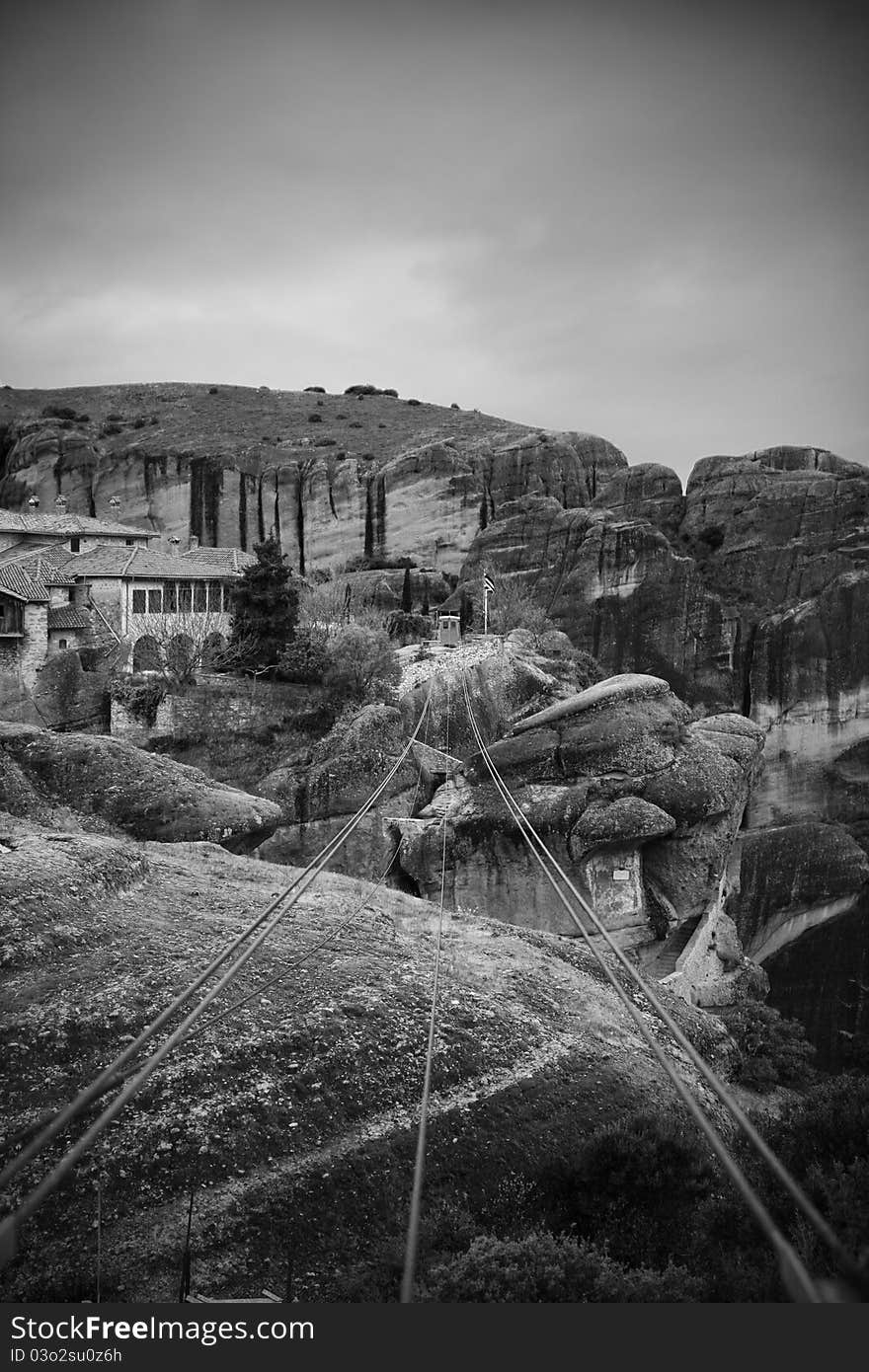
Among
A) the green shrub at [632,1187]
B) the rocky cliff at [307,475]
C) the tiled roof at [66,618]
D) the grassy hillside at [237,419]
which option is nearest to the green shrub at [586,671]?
the tiled roof at [66,618]

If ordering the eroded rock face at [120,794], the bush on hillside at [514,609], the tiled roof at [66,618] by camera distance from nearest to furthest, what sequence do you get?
1. the eroded rock face at [120,794]
2. the tiled roof at [66,618]
3. the bush on hillside at [514,609]

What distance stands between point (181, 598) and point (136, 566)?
239cm

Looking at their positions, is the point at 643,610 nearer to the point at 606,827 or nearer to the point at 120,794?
the point at 606,827

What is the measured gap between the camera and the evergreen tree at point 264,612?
35.3m

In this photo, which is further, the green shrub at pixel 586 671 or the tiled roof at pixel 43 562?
the tiled roof at pixel 43 562

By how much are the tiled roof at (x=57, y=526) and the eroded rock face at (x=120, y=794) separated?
3611 cm

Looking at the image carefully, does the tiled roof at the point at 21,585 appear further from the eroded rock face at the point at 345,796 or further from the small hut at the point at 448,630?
the small hut at the point at 448,630

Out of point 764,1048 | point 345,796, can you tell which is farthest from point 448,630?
point 764,1048

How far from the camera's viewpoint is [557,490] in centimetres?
6650

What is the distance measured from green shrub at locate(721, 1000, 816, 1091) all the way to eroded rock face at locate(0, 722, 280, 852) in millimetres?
9121

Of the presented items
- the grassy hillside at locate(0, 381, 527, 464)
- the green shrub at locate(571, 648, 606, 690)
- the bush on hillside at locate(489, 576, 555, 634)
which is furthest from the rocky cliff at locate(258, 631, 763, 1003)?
the grassy hillside at locate(0, 381, 527, 464)

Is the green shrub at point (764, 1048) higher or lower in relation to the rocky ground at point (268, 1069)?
lower

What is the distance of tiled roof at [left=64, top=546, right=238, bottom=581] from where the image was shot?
142ft

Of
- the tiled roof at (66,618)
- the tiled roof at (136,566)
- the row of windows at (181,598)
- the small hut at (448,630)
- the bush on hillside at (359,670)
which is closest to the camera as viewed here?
the bush on hillside at (359,670)
